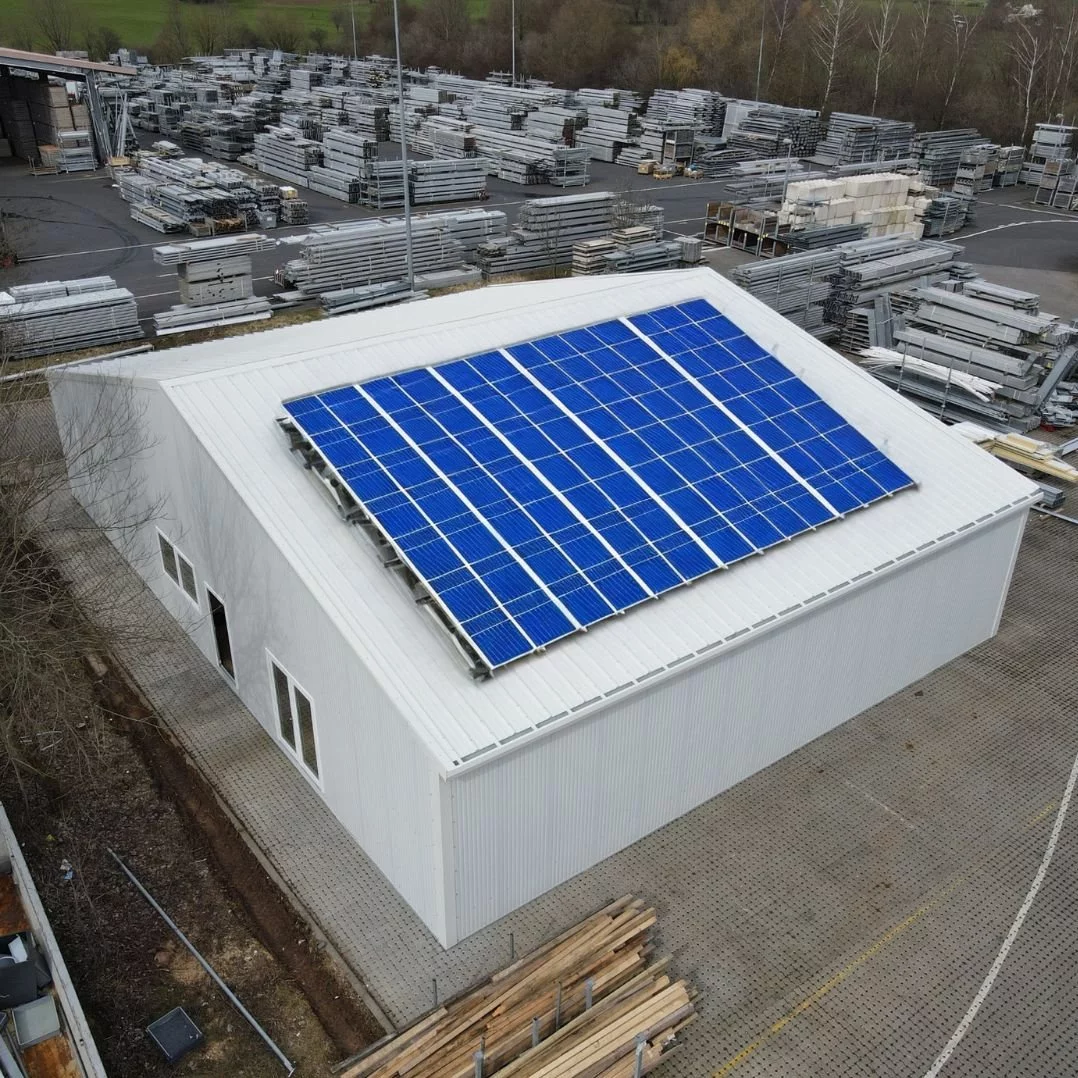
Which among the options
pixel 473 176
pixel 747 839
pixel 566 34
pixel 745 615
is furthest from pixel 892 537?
A: pixel 566 34

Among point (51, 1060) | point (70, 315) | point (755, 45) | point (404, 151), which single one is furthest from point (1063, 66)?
point (51, 1060)

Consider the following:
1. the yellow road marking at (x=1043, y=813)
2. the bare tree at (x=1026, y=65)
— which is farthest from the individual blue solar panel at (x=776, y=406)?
the bare tree at (x=1026, y=65)

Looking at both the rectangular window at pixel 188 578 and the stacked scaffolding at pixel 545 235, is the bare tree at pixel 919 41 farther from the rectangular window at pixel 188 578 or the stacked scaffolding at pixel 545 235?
the rectangular window at pixel 188 578

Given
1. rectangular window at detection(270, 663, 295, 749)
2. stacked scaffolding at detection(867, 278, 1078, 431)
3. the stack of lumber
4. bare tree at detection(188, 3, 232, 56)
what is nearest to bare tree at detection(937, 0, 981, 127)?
stacked scaffolding at detection(867, 278, 1078, 431)

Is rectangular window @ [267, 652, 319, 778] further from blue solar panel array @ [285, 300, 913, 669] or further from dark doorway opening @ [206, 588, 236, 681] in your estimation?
blue solar panel array @ [285, 300, 913, 669]

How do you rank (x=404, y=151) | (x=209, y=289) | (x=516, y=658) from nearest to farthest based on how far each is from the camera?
(x=516, y=658) < (x=404, y=151) < (x=209, y=289)

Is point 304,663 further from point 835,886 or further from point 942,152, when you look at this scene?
point 942,152
